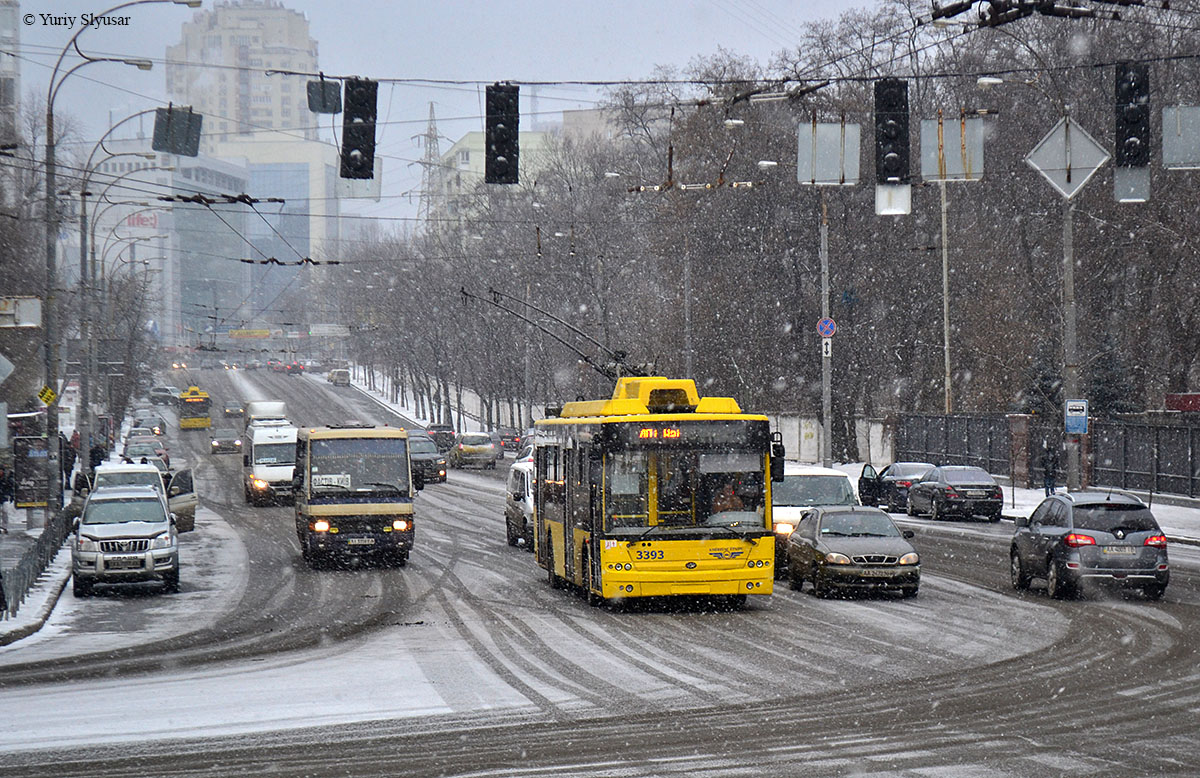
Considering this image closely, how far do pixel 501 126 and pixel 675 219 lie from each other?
43.6 meters

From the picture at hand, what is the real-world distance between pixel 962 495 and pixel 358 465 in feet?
62.6

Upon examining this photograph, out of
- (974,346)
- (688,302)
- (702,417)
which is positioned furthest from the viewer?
(974,346)

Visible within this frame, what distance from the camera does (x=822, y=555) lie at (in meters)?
22.0

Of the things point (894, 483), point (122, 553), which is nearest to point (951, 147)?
point (122, 553)

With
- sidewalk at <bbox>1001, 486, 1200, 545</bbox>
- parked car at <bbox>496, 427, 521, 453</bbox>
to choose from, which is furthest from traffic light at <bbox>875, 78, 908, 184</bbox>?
parked car at <bbox>496, 427, 521, 453</bbox>

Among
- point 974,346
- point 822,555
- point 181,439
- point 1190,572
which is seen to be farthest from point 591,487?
point 181,439

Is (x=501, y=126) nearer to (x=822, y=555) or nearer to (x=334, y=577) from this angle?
(x=822, y=555)

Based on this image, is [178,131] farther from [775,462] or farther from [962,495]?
[962,495]

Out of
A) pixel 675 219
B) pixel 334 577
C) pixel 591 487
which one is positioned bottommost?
pixel 334 577

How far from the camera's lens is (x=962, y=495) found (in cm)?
4172

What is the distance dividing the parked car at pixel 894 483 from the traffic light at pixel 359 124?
25.2 m

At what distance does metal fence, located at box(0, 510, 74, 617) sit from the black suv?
14.8m

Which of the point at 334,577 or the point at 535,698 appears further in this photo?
the point at 334,577

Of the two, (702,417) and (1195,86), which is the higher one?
(1195,86)
